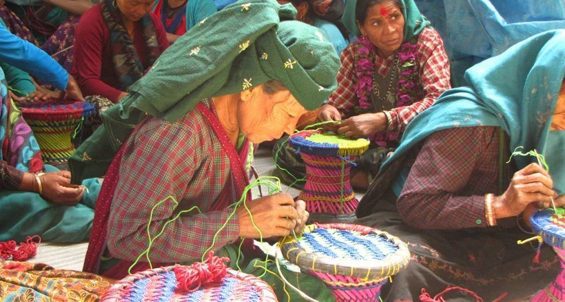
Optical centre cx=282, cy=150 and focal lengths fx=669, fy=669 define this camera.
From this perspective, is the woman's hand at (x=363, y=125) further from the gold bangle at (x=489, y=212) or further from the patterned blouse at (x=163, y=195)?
the patterned blouse at (x=163, y=195)

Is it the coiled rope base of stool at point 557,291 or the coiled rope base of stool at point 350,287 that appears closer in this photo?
the coiled rope base of stool at point 350,287

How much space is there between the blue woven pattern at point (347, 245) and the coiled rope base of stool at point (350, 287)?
0.06m

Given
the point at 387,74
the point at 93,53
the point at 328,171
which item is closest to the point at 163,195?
the point at 328,171

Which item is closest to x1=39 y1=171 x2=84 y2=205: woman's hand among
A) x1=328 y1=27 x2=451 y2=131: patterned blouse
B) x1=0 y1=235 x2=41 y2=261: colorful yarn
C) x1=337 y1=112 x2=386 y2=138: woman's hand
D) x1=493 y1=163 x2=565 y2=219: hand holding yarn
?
x1=0 y1=235 x2=41 y2=261: colorful yarn

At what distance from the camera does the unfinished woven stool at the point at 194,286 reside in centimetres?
138

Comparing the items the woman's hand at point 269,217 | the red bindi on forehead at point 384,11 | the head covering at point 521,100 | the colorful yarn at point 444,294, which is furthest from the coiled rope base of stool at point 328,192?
the woman's hand at point 269,217

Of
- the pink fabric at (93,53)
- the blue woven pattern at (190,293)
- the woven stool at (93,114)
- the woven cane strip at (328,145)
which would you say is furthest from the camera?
the pink fabric at (93,53)

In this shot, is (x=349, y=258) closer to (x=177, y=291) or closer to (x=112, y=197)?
(x=177, y=291)

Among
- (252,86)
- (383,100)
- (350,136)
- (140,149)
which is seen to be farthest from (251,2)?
(383,100)

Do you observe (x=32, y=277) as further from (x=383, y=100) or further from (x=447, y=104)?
(x=383, y=100)

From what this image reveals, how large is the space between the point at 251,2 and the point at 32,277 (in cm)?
90

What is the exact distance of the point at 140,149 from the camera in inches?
68.8

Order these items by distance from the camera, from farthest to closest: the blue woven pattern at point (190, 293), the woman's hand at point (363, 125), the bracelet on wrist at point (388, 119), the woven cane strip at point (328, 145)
→ the bracelet on wrist at point (388, 119) < the woman's hand at point (363, 125) < the woven cane strip at point (328, 145) < the blue woven pattern at point (190, 293)

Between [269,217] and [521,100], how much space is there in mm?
1019
